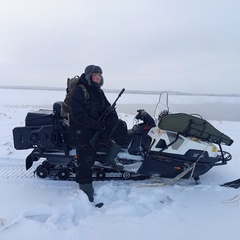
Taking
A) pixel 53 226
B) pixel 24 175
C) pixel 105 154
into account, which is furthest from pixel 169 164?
pixel 24 175

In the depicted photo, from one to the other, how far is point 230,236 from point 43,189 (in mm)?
2438

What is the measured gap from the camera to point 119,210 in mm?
3256

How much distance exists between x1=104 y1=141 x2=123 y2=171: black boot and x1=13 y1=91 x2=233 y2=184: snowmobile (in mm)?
114

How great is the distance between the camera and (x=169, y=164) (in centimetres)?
402

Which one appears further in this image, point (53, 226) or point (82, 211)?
point (82, 211)

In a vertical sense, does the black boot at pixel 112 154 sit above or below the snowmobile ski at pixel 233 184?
above

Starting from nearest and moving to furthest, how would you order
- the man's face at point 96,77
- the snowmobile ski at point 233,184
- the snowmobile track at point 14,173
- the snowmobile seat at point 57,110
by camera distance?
the man's face at point 96,77 → the snowmobile ski at point 233,184 → the snowmobile seat at point 57,110 → the snowmobile track at point 14,173

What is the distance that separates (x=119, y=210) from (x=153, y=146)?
112 centimetres

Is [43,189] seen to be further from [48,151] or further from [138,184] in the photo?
[138,184]

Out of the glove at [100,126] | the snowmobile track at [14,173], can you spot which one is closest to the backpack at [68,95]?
the glove at [100,126]

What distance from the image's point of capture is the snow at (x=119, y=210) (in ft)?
9.19

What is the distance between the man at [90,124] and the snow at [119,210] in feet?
1.18

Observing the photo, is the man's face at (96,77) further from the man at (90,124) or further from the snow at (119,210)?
the snow at (119,210)

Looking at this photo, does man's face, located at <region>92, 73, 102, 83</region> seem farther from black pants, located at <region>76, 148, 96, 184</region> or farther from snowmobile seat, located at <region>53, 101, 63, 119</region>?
black pants, located at <region>76, 148, 96, 184</region>
